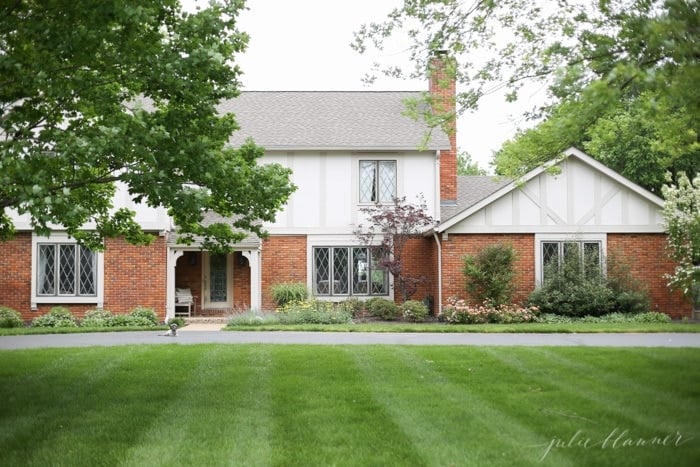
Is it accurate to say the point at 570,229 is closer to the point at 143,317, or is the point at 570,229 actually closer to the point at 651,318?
the point at 651,318

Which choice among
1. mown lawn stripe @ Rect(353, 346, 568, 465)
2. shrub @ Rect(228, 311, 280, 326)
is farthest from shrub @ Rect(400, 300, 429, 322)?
mown lawn stripe @ Rect(353, 346, 568, 465)

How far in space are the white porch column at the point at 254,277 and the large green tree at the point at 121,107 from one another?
12.8m

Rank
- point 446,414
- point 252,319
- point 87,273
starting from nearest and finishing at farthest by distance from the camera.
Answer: point 446,414 < point 252,319 < point 87,273

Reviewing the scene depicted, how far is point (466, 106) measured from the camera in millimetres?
11109

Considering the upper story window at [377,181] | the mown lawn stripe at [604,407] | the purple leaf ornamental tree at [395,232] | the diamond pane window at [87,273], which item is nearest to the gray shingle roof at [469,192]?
the purple leaf ornamental tree at [395,232]

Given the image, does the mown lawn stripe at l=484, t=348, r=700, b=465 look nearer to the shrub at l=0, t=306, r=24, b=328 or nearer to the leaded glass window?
the leaded glass window

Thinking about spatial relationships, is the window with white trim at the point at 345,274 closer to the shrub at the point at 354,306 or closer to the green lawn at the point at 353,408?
the shrub at the point at 354,306

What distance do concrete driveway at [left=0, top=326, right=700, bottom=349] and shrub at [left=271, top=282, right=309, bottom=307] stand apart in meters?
4.39

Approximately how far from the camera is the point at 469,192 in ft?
88.4

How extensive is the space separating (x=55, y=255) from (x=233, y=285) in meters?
5.60

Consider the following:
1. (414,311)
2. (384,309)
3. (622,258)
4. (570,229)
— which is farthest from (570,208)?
(384,309)

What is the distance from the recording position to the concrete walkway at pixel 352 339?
15.0m

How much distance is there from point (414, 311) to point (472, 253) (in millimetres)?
2613

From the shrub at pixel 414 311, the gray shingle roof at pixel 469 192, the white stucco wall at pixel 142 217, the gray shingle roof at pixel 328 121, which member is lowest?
the shrub at pixel 414 311
